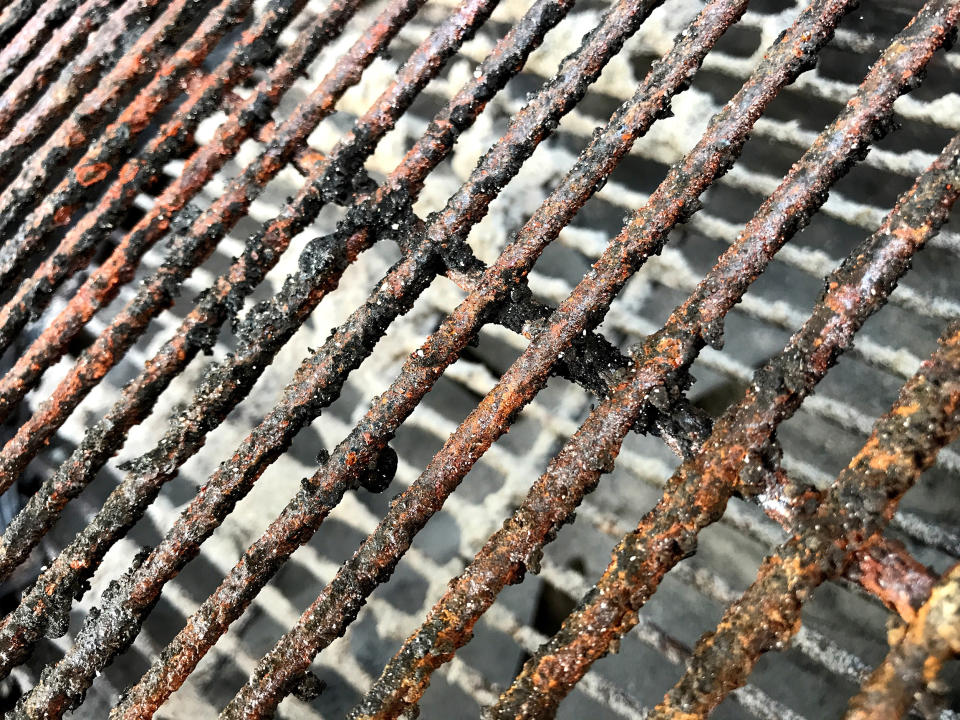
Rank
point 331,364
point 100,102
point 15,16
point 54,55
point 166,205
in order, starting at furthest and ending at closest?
point 15,16 < point 54,55 < point 100,102 < point 166,205 < point 331,364

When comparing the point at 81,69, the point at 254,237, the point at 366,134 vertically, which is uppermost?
the point at 366,134

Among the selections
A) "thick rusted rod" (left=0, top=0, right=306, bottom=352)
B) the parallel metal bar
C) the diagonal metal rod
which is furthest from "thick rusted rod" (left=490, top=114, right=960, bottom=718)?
the diagonal metal rod

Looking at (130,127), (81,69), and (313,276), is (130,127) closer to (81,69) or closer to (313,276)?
(81,69)

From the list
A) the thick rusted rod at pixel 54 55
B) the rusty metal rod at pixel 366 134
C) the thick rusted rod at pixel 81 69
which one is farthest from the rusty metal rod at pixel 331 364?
the thick rusted rod at pixel 54 55

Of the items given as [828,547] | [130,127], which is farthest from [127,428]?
[828,547]

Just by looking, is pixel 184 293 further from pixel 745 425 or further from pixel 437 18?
pixel 745 425

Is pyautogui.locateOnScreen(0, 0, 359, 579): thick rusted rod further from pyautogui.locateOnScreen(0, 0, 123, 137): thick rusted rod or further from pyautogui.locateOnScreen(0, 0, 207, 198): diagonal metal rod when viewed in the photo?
pyautogui.locateOnScreen(0, 0, 123, 137): thick rusted rod
